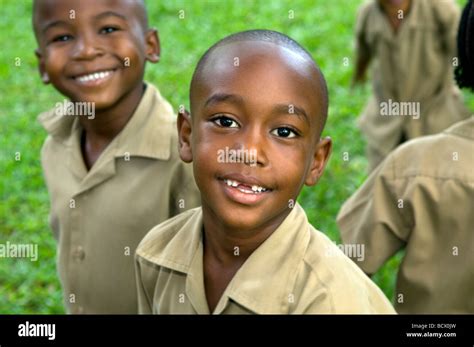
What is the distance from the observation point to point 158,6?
23.5 ft

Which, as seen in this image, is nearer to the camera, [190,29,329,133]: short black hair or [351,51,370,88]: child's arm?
[190,29,329,133]: short black hair

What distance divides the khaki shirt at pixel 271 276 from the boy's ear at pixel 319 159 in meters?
0.07

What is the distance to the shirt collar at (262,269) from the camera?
165 centimetres

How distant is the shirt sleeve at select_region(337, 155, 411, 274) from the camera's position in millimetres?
2141

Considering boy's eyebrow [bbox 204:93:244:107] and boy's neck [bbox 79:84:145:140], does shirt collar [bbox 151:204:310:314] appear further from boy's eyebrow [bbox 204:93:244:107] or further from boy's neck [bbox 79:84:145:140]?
boy's neck [bbox 79:84:145:140]

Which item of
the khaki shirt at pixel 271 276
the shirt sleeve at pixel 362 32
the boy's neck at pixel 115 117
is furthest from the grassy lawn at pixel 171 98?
the khaki shirt at pixel 271 276

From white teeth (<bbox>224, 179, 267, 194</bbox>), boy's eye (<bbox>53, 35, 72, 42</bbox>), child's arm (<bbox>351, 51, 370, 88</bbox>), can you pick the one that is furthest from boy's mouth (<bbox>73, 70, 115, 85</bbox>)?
child's arm (<bbox>351, 51, 370, 88</bbox>)

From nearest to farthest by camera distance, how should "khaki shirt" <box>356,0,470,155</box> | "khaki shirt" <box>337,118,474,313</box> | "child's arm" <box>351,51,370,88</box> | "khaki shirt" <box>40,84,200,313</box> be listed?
"khaki shirt" <box>337,118,474,313</box> < "khaki shirt" <box>40,84,200,313</box> < "khaki shirt" <box>356,0,470,155</box> < "child's arm" <box>351,51,370,88</box>

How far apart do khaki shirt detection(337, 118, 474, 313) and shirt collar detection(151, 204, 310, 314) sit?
46cm

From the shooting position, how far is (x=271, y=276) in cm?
167

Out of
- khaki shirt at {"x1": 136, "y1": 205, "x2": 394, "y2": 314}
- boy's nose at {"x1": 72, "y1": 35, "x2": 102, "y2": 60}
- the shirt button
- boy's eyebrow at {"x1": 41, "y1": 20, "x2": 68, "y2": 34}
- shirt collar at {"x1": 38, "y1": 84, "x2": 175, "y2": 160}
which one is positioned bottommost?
khaki shirt at {"x1": 136, "y1": 205, "x2": 394, "y2": 314}

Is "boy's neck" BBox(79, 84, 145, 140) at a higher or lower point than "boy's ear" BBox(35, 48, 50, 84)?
lower
